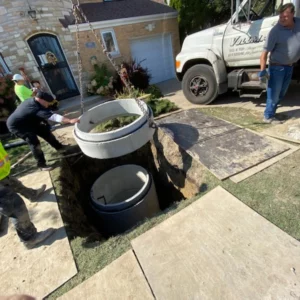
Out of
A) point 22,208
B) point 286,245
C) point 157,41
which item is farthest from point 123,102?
point 157,41

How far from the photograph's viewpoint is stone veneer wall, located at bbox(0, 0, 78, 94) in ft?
20.3

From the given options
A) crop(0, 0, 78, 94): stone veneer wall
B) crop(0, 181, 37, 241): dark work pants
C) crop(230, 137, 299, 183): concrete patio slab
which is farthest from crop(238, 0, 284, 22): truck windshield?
crop(0, 0, 78, 94): stone veneer wall

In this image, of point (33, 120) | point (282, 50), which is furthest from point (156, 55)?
point (33, 120)

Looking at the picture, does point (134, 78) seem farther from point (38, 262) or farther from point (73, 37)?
point (38, 262)

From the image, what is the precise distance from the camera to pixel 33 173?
3.71 m

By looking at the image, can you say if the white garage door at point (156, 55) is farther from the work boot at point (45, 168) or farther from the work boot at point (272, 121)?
the work boot at point (45, 168)

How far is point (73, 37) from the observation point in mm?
7430

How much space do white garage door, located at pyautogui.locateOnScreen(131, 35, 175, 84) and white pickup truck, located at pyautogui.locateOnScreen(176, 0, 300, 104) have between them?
474cm

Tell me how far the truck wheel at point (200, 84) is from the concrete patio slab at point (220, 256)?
365 cm

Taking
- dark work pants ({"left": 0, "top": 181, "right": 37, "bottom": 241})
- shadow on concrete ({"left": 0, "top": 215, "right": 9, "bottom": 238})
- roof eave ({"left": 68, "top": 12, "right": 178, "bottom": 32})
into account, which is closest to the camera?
dark work pants ({"left": 0, "top": 181, "right": 37, "bottom": 241})

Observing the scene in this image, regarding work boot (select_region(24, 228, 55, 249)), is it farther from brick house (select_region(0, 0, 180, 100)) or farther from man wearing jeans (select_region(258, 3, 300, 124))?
brick house (select_region(0, 0, 180, 100))

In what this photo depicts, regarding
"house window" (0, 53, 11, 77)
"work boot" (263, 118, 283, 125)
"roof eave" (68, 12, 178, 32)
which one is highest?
"roof eave" (68, 12, 178, 32)

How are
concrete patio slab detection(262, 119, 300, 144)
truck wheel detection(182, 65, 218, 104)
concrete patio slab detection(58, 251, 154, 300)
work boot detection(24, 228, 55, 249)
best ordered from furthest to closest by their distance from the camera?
truck wheel detection(182, 65, 218, 104) < concrete patio slab detection(262, 119, 300, 144) < work boot detection(24, 228, 55, 249) < concrete patio slab detection(58, 251, 154, 300)

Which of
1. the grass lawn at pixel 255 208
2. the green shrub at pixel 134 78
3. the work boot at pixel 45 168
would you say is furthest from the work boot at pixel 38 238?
the green shrub at pixel 134 78
